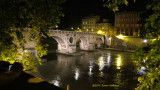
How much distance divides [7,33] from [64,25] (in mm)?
45798

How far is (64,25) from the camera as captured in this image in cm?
4916

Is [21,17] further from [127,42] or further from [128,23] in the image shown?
[128,23]

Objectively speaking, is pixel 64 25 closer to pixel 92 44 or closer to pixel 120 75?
pixel 92 44

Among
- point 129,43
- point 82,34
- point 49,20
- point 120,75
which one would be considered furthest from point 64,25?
point 49,20

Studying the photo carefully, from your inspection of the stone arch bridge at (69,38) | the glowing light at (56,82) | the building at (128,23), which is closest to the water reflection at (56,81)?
the glowing light at (56,82)

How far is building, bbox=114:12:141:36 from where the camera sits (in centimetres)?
5159

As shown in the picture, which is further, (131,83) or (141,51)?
(131,83)

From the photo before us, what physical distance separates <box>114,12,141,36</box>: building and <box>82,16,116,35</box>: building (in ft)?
17.1

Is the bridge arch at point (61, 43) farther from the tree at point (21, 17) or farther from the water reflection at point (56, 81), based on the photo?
the tree at point (21, 17)

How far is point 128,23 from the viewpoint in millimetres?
53844

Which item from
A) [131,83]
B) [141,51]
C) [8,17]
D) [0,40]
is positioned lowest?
[131,83]

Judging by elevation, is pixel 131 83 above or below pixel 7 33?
below

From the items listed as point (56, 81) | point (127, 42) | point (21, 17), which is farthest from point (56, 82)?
point (127, 42)

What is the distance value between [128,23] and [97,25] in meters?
15.8
